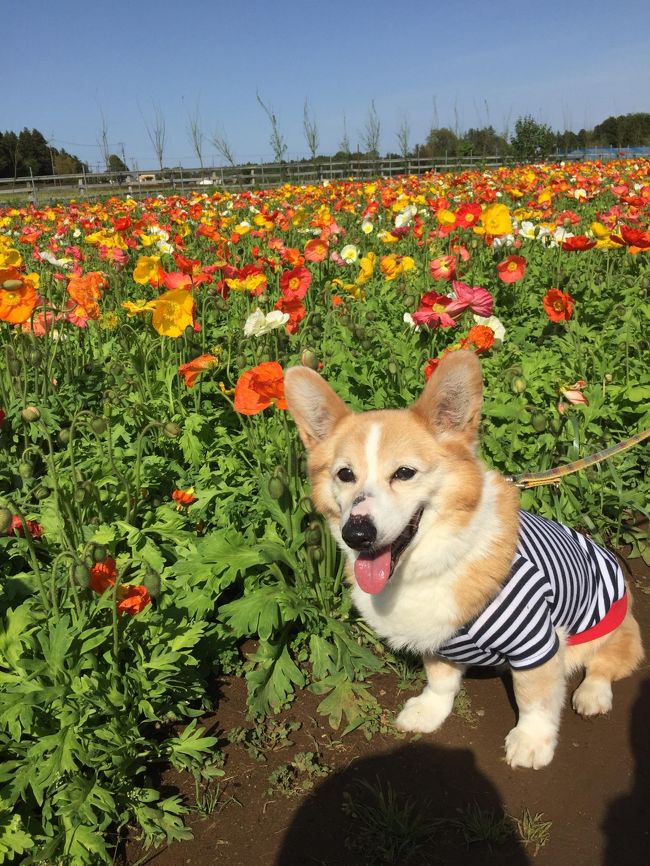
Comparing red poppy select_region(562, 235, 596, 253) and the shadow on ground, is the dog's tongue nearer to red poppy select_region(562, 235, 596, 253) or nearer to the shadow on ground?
the shadow on ground

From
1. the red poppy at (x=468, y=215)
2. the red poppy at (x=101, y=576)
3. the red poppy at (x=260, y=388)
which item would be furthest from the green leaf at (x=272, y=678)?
the red poppy at (x=468, y=215)

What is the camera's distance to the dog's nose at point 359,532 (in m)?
2.09

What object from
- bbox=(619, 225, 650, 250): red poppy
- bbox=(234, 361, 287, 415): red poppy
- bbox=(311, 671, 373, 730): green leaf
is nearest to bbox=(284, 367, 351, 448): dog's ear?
bbox=(234, 361, 287, 415): red poppy

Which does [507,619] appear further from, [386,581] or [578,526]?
[578,526]

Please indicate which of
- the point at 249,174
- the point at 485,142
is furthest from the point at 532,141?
A: the point at 249,174

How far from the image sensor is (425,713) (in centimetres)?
278

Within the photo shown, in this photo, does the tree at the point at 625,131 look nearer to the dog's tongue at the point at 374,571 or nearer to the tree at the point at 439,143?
the tree at the point at 439,143

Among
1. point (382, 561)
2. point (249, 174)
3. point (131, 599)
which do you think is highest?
point (249, 174)

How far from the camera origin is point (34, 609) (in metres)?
2.67

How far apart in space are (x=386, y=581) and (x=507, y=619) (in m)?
0.46

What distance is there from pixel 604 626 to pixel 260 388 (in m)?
1.74

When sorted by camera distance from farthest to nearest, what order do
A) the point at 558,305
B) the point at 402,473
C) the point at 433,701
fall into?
1. the point at 558,305
2. the point at 433,701
3. the point at 402,473

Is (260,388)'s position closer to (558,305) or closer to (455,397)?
(455,397)

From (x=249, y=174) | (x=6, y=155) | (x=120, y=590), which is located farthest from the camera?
(x=6, y=155)
